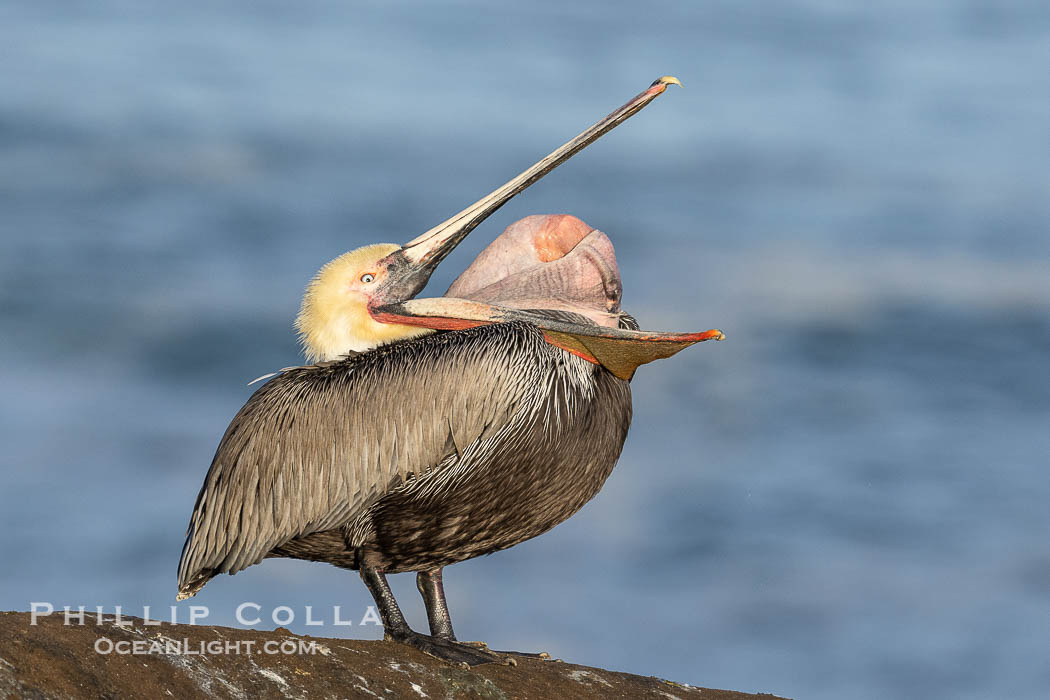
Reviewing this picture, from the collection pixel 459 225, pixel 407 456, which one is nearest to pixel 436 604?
pixel 407 456

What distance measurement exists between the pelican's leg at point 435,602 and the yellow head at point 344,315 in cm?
136

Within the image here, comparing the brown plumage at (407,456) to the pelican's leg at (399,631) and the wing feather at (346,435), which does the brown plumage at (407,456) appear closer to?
the wing feather at (346,435)

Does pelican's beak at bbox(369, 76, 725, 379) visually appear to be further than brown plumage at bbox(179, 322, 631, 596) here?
Yes

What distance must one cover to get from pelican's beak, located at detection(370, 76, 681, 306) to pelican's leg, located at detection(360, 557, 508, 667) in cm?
158

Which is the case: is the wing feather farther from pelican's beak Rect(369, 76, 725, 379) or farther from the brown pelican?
pelican's beak Rect(369, 76, 725, 379)

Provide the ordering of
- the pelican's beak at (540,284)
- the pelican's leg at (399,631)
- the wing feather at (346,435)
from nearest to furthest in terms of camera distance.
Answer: the wing feather at (346,435), the pelican's leg at (399,631), the pelican's beak at (540,284)

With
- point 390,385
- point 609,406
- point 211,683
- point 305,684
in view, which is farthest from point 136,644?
point 609,406

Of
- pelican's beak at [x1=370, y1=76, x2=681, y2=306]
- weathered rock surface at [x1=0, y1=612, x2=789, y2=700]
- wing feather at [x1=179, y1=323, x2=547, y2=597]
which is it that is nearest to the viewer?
weathered rock surface at [x1=0, y1=612, x2=789, y2=700]

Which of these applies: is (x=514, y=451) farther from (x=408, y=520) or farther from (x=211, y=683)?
(x=211, y=683)

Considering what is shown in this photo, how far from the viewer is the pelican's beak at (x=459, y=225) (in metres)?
7.58

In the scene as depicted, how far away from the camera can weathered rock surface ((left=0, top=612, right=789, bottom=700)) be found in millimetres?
5480

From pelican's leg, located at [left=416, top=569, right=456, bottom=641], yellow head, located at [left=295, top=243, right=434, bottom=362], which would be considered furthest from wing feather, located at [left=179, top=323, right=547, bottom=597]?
pelican's leg, located at [left=416, top=569, right=456, bottom=641]

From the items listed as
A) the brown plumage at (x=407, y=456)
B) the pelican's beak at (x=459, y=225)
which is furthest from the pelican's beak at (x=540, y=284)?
the brown plumage at (x=407, y=456)

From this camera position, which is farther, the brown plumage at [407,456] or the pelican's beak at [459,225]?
the pelican's beak at [459,225]
